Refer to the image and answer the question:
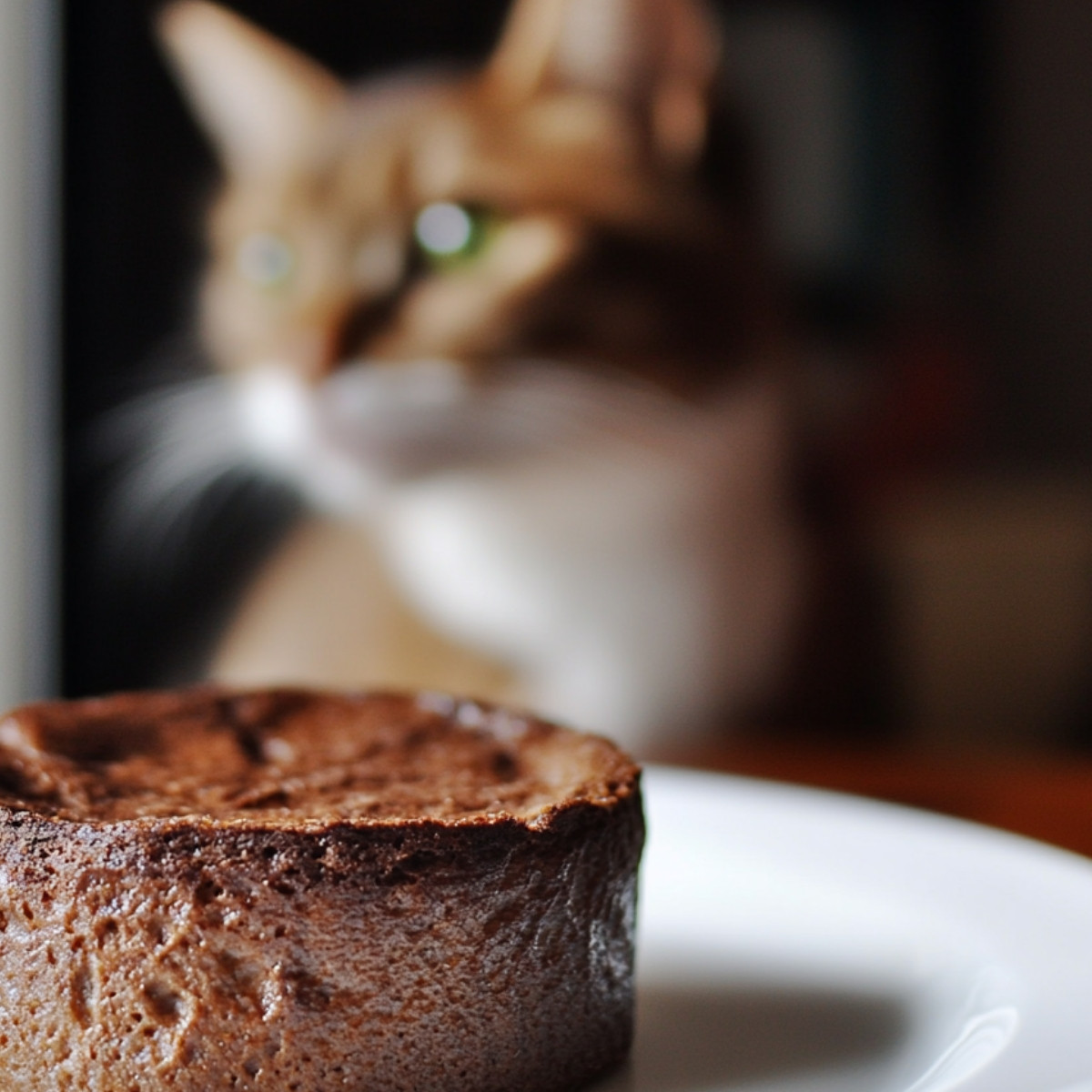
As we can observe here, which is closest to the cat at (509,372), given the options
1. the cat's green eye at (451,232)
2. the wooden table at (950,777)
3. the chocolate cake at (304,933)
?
the cat's green eye at (451,232)

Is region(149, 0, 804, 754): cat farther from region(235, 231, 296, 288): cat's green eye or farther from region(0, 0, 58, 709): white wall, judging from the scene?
region(0, 0, 58, 709): white wall

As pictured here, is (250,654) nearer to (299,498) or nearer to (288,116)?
(299,498)

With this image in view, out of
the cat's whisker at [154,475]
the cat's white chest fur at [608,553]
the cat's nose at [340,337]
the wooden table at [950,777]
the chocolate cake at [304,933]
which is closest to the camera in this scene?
the chocolate cake at [304,933]

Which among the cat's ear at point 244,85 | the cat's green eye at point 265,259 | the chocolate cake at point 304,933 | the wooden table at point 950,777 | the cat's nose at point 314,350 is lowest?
the wooden table at point 950,777

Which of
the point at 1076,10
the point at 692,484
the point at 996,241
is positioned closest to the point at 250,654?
the point at 692,484

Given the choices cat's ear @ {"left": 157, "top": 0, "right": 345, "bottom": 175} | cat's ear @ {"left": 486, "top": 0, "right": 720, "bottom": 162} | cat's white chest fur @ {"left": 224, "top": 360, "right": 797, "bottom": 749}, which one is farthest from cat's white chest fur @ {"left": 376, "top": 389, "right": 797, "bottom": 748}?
cat's ear @ {"left": 157, "top": 0, "right": 345, "bottom": 175}

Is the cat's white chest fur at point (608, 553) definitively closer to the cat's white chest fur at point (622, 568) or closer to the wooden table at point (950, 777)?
the cat's white chest fur at point (622, 568)

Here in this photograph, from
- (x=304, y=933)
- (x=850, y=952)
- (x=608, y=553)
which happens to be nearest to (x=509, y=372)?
(x=608, y=553)
